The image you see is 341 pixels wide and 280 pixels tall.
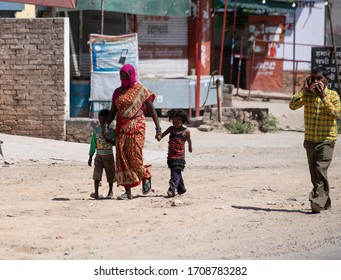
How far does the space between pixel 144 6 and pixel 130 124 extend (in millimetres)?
11021

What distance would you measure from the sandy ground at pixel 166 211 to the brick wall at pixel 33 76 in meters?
0.56

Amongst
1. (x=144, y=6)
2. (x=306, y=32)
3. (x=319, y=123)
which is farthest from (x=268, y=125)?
(x=306, y=32)

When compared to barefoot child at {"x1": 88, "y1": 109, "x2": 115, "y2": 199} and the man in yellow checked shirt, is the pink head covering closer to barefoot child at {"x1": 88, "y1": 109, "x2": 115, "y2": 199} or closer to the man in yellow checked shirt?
barefoot child at {"x1": 88, "y1": 109, "x2": 115, "y2": 199}

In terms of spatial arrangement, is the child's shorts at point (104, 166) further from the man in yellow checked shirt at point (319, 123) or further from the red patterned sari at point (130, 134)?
the man in yellow checked shirt at point (319, 123)

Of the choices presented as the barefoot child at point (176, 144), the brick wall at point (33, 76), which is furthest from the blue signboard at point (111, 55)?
the barefoot child at point (176, 144)

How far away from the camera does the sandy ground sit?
782 centimetres

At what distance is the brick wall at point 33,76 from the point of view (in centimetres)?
1570

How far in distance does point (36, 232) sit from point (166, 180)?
4.16 meters

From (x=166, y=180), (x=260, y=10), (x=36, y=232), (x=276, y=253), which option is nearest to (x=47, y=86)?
(x=166, y=180)

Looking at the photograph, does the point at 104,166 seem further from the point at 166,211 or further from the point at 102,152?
the point at 166,211

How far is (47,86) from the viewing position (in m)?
15.7

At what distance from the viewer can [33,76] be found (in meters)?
15.8

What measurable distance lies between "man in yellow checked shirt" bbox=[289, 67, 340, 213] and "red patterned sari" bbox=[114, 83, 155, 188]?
70.2 inches

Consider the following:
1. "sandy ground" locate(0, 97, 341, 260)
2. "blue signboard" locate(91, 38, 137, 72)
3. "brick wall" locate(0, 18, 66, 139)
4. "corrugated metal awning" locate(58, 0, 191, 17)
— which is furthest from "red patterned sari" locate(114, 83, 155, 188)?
"corrugated metal awning" locate(58, 0, 191, 17)
